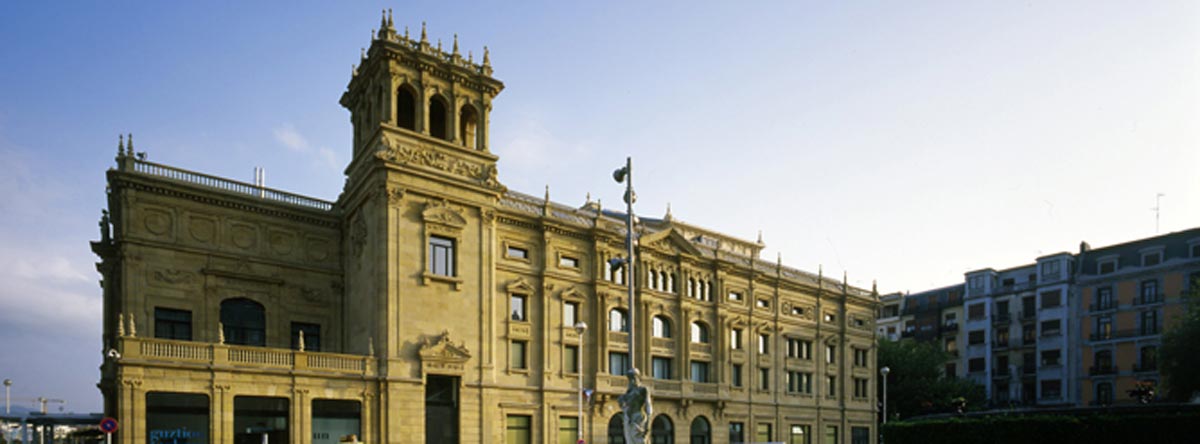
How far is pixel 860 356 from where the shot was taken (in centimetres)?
6506

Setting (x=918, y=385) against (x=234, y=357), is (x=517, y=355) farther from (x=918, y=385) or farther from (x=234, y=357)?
(x=918, y=385)

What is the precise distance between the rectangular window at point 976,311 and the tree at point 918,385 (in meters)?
11.8

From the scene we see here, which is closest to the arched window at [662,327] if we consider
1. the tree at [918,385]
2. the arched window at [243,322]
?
the arched window at [243,322]

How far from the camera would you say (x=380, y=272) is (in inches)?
1426

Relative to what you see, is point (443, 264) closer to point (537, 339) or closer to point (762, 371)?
point (537, 339)

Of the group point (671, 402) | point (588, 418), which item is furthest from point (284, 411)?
point (671, 402)

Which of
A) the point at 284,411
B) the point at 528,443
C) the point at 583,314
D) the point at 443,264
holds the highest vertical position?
the point at 443,264

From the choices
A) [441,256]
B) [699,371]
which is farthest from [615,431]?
[441,256]

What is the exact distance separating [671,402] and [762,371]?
1047 centimetres

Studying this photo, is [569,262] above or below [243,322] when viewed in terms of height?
above

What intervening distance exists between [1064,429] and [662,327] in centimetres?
2859

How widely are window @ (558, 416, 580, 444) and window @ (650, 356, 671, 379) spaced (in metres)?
6.85

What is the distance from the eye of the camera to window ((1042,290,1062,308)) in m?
73.6

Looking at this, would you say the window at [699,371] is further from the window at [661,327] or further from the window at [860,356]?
the window at [860,356]
